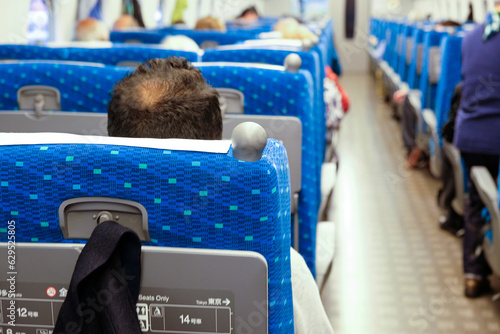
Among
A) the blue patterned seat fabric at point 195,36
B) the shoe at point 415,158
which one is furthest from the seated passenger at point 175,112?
the shoe at point 415,158

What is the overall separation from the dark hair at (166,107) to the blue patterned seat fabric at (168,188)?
247 mm

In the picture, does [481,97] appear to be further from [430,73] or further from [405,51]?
[405,51]

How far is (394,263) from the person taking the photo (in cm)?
388

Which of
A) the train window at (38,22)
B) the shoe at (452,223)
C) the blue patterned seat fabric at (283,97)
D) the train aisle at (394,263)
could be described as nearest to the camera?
the blue patterned seat fabric at (283,97)

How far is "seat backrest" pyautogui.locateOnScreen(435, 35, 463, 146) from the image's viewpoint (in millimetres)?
3959

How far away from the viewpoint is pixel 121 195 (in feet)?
3.17

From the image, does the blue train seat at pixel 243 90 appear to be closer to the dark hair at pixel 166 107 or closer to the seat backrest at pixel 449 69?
the dark hair at pixel 166 107

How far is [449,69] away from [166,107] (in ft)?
10.4

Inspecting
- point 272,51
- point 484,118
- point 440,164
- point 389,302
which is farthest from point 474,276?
point 272,51

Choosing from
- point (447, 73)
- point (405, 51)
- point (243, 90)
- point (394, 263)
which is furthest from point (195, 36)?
point (405, 51)

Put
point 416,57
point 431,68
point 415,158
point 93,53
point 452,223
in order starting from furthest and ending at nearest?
point 416,57
point 415,158
point 431,68
point 452,223
point 93,53

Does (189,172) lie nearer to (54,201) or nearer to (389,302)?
(54,201)

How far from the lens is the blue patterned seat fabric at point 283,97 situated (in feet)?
6.44

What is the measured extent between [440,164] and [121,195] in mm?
3926
